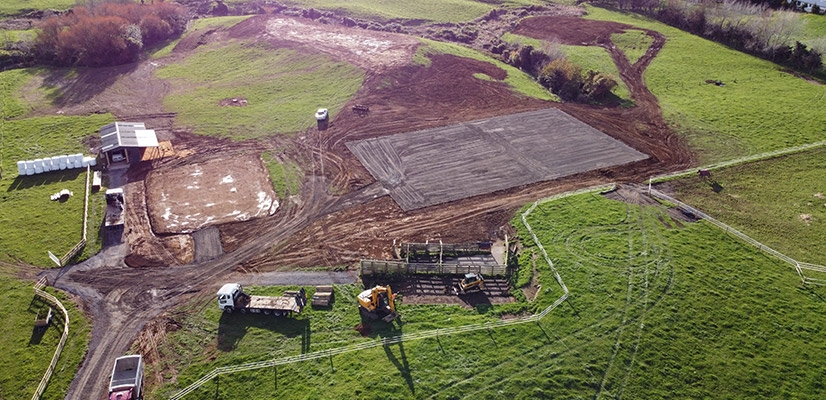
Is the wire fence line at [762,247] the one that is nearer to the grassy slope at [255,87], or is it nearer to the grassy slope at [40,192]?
the grassy slope at [255,87]

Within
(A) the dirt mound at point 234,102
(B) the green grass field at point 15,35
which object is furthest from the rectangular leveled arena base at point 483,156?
(B) the green grass field at point 15,35

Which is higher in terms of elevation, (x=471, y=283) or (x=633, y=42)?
(x=633, y=42)

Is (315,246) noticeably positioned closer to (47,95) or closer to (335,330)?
(335,330)

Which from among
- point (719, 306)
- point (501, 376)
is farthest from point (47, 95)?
point (719, 306)

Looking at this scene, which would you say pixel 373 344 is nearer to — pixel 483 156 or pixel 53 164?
pixel 483 156

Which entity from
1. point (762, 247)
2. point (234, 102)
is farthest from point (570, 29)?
point (762, 247)

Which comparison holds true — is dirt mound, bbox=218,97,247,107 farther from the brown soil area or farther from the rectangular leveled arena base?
the rectangular leveled arena base
